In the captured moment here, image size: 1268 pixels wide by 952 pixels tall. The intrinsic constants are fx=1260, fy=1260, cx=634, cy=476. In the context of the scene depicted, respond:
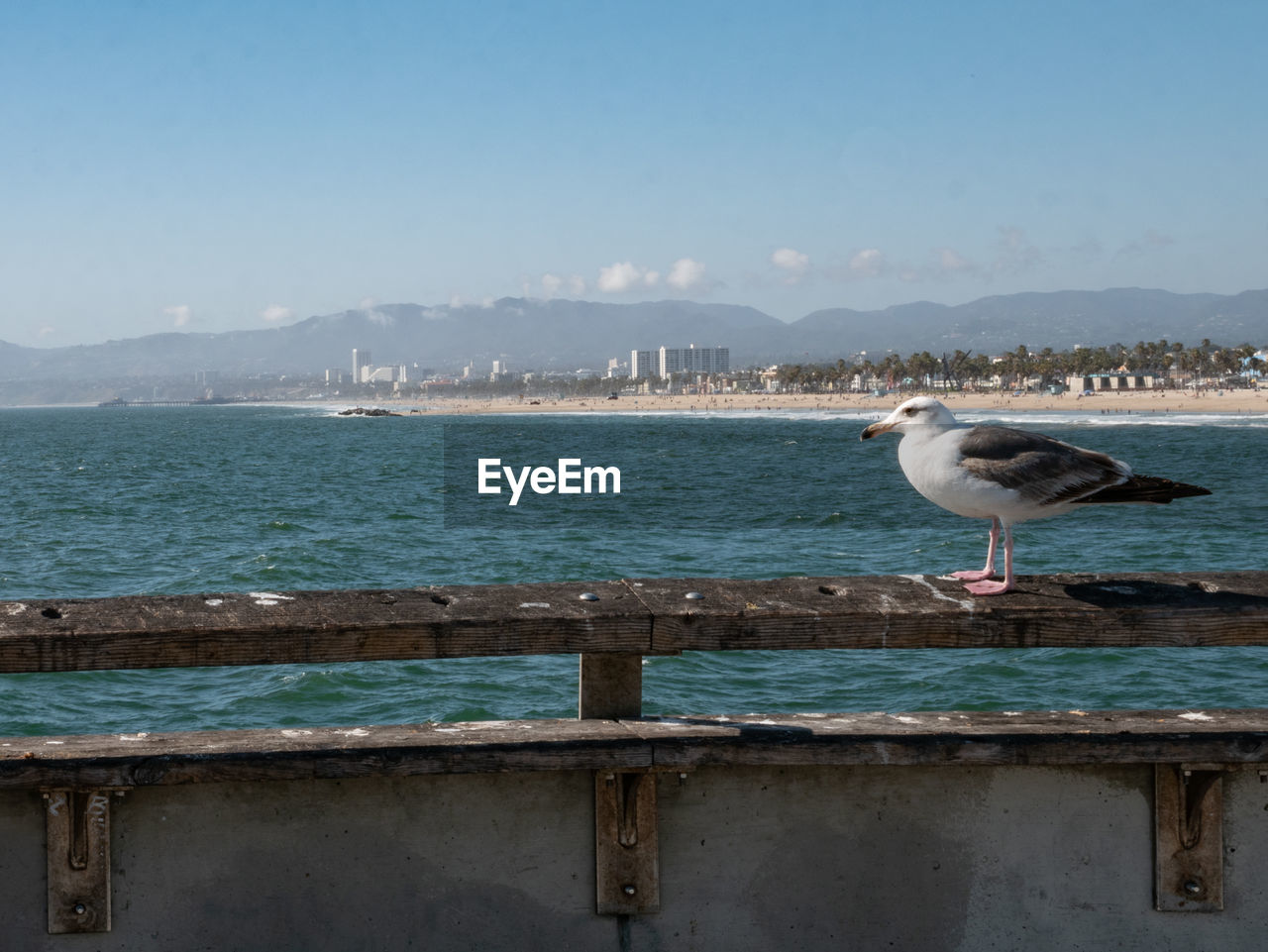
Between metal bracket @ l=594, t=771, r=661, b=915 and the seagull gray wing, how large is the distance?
1.58 metres

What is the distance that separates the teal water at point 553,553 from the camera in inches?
671

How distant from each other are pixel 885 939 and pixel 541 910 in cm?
97

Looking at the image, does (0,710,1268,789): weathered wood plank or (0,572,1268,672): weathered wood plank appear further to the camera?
(0,572,1268,672): weathered wood plank

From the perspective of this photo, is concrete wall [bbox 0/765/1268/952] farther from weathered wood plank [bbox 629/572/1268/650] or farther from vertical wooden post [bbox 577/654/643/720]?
weathered wood plank [bbox 629/572/1268/650]

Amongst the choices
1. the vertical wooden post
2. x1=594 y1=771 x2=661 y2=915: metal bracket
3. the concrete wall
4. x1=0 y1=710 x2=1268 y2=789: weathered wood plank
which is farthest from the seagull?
x1=594 y1=771 x2=661 y2=915: metal bracket

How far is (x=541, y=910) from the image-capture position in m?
3.53

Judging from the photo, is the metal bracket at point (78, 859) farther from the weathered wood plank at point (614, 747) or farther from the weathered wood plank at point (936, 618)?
the weathered wood plank at point (936, 618)

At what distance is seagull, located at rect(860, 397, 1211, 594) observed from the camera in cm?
417

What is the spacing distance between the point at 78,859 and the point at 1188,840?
9.99 ft

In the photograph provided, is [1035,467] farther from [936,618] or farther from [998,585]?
[936,618]

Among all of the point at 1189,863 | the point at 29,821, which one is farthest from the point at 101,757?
the point at 1189,863

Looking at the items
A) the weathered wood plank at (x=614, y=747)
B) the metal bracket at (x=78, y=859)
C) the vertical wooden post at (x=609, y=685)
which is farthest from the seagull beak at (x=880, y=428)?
the metal bracket at (x=78, y=859)
